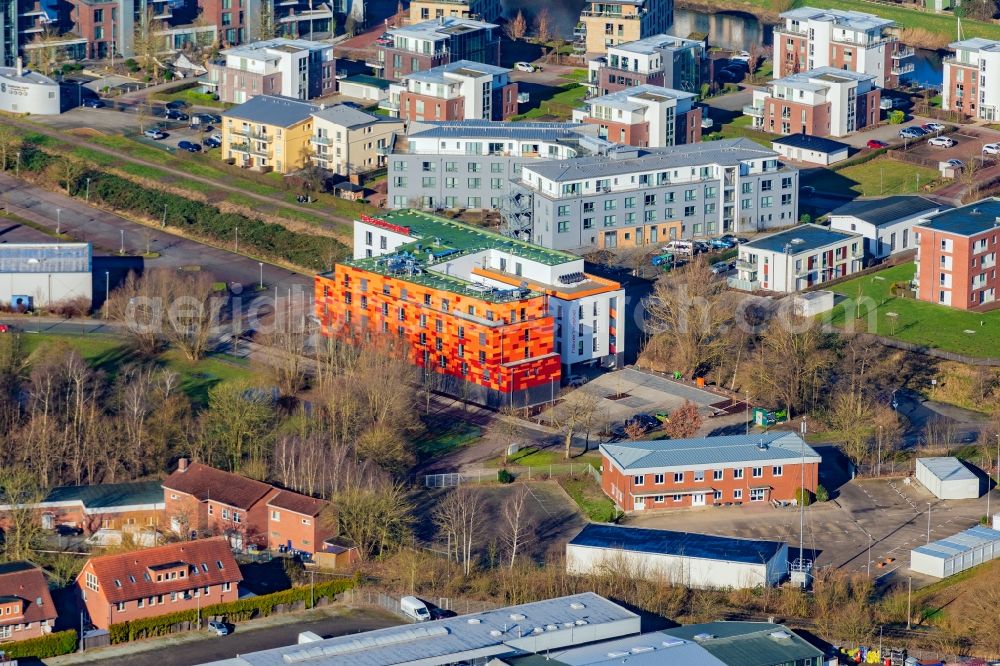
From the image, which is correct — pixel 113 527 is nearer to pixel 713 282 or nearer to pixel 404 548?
pixel 404 548

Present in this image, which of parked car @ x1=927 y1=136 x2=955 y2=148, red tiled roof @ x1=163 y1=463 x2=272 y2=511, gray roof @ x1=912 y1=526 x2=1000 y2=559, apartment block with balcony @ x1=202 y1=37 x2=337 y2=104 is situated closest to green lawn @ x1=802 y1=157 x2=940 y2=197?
parked car @ x1=927 y1=136 x2=955 y2=148

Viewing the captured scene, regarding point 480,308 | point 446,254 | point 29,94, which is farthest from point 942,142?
point 29,94

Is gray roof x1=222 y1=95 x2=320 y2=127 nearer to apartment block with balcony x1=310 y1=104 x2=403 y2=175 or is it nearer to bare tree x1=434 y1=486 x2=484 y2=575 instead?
apartment block with balcony x1=310 y1=104 x2=403 y2=175

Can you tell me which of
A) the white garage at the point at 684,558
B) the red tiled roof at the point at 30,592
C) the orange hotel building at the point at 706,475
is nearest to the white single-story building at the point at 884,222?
the orange hotel building at the point at 706,475

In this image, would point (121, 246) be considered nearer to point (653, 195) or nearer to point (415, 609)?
point (653, 195)

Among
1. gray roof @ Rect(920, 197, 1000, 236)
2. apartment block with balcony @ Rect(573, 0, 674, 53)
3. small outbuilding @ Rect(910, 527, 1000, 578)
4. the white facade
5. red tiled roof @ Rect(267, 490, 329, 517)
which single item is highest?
apartment block with balcony @ Rect(573, 0, 674, 53)
